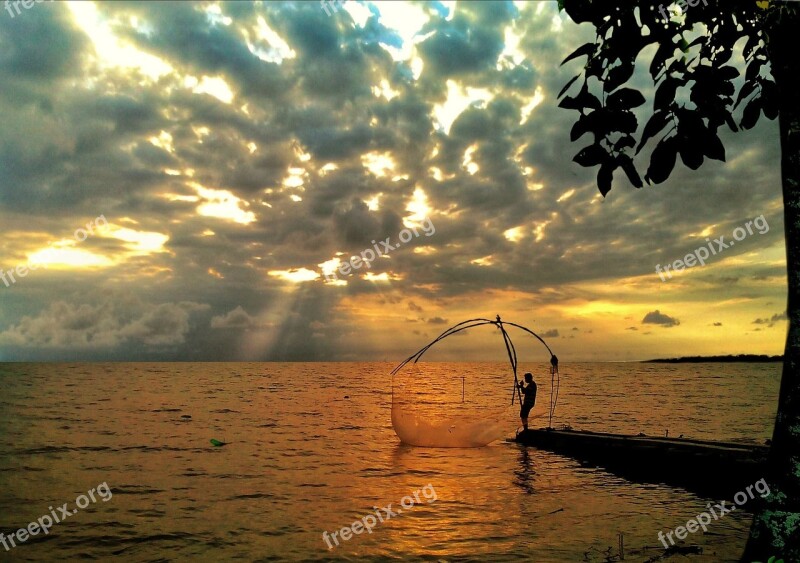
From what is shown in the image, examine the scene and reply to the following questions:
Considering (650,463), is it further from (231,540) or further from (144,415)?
(144,415)

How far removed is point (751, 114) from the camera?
5688 millimetres

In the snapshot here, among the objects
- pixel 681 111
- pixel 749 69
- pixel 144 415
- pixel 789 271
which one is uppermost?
pixel 749 69

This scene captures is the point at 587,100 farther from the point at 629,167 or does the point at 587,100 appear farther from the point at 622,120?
the point at 629,167

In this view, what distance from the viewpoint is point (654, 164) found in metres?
3.87

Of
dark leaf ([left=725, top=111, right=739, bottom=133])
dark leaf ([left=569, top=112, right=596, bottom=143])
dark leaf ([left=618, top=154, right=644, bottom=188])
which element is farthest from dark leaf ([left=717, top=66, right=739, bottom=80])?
dark leaf ([left=569, top=112, right=596, bottom=143])

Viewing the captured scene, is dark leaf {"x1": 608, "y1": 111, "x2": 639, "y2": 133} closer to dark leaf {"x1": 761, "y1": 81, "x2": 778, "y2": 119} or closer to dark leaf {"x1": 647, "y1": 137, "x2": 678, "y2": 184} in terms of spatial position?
dark leaf {"x1": 647, "y1": 137, "x2": 678, "y2": 184}

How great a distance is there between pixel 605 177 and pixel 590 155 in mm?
309

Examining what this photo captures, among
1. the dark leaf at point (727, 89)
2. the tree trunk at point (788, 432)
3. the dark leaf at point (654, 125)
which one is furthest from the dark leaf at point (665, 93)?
the tree trunk at point (788, 432)

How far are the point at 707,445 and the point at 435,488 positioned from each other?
8820 mm

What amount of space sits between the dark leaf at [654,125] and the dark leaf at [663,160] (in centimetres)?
→ 10

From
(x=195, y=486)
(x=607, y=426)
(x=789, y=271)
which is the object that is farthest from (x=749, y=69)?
(x=607, y=426)

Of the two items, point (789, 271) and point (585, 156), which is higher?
point (585, 156)

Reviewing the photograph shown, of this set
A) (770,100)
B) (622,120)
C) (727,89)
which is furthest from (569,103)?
(770,100)

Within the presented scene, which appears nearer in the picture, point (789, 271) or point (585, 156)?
point (585, 156)
